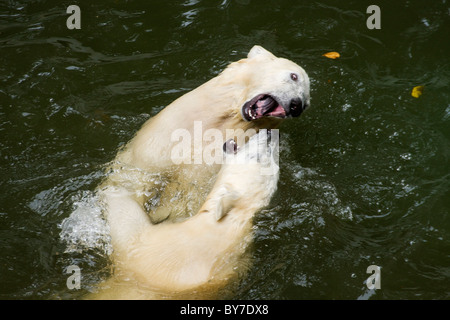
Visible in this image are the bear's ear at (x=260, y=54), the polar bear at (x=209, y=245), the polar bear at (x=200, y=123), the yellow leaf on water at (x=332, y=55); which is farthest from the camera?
the yellow leaf on water at (x=332, y=55)

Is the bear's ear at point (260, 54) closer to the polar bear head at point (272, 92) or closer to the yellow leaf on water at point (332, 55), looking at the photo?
the polar bear head at point (272, 92)

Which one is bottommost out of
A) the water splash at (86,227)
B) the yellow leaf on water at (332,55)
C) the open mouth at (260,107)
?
the water splash at (86,227)

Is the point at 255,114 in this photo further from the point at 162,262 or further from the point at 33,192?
the point at 33,192

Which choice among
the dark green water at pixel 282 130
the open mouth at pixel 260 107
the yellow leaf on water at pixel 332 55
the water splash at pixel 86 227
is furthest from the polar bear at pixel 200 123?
the yellow leaf on water at pixel 332 55

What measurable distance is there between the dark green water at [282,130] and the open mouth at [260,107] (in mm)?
721

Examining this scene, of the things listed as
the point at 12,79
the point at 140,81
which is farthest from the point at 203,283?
the point at 12,79

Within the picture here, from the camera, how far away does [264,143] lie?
4.13 metres

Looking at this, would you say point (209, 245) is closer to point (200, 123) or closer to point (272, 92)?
point (200, 123)

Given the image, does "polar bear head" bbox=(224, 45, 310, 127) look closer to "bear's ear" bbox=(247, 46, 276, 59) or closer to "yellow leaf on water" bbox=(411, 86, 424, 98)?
"bear's ear" bbox=(247, 46, 276, 59)

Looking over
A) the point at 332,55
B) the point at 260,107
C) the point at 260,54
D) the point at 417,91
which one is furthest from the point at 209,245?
the point at 332,55

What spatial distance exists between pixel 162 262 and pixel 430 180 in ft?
9.85

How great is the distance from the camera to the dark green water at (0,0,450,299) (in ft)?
14.9

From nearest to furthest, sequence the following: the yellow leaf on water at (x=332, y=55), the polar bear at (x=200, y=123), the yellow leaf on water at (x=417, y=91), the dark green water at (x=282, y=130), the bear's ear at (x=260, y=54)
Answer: the dark green water at (x=282, y=130) → the polar bear at (x=200, y=123) → the bear's ear at (x=260, y=54) → the yellow leaf on water at (x=417, y=91) → the yellow leaf on water at (x=332, y=55)

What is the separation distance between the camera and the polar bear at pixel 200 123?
4797 millimetres
